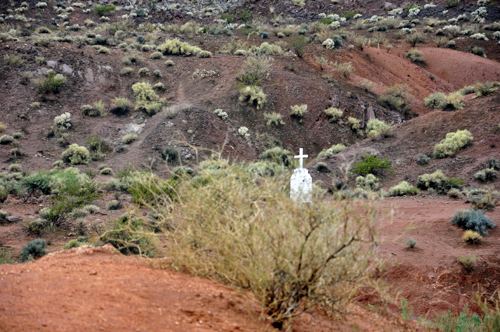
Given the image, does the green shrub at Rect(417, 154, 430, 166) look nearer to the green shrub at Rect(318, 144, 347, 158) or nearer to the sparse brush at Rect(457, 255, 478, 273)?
the green shrub at Rect(318, 144, 347, 158)

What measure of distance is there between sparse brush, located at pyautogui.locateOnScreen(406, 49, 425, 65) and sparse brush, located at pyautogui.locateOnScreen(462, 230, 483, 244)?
30.2 m

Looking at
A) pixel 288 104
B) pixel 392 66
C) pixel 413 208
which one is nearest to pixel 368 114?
pixel 288 104

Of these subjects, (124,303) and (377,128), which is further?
(377,128)

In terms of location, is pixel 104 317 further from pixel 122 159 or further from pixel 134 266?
pixel 122 159

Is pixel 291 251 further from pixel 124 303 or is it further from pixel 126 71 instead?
pixel 126 71

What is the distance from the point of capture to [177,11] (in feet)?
151

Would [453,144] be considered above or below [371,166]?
above

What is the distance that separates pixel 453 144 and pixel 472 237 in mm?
9764

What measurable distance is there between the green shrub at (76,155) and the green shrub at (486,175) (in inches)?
647

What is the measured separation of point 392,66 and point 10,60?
1091 inches

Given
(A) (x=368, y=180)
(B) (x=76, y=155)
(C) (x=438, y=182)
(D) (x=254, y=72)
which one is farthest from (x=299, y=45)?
(C) (x=438, y=182)

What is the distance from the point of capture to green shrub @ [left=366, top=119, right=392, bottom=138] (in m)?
20.8

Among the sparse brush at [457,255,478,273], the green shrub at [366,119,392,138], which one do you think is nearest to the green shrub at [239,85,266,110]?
the green shrub at [366,119,392,138]

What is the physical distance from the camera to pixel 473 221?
9117 millimetres
